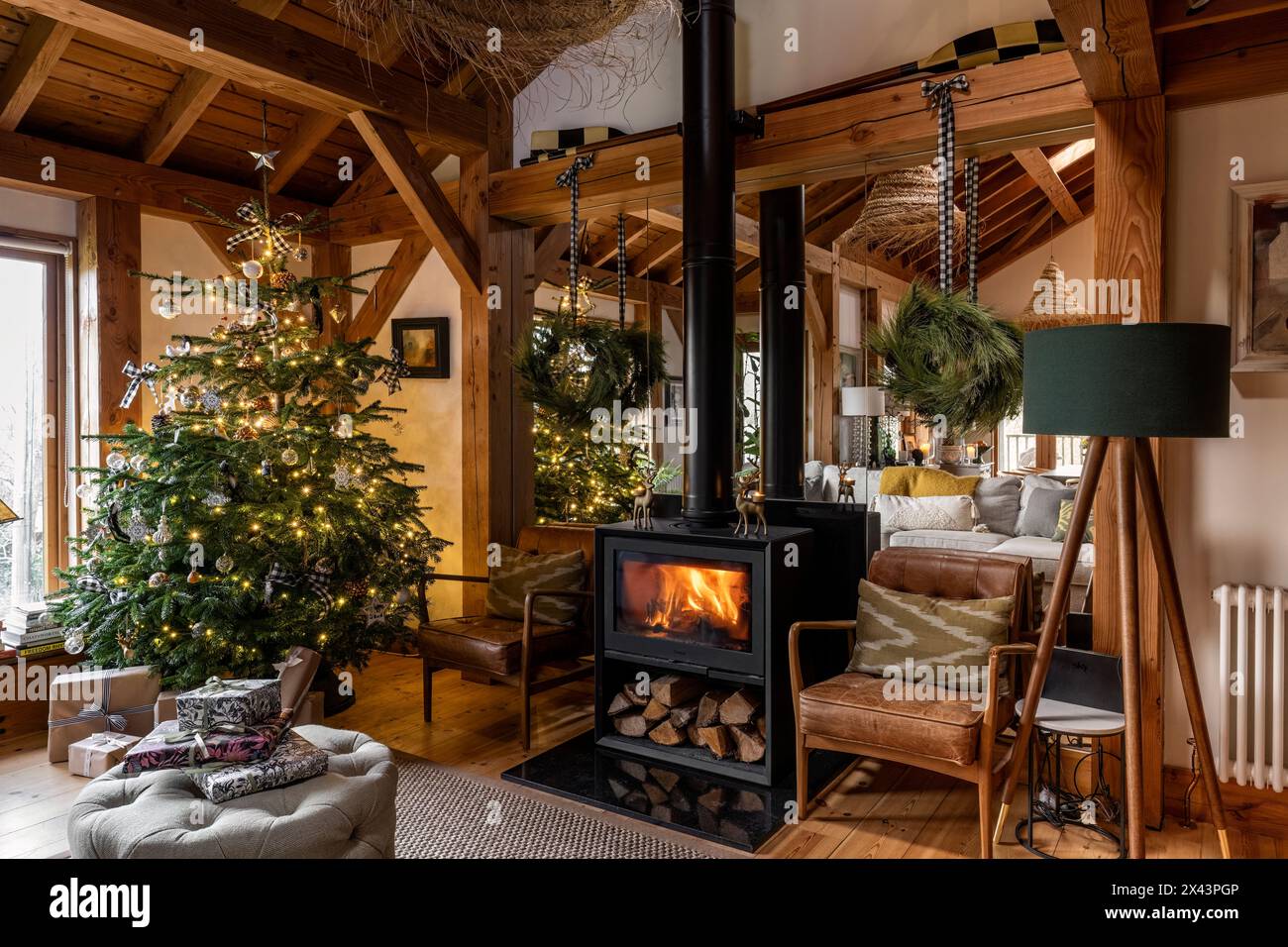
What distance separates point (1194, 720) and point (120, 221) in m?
5.39

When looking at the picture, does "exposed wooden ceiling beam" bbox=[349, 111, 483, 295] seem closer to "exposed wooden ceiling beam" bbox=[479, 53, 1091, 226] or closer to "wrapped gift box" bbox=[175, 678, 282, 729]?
"exposed wooden ceiling beam" bbox=[479, 53, 1091, 226]

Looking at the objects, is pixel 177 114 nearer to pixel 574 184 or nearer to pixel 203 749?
pixel 574 184

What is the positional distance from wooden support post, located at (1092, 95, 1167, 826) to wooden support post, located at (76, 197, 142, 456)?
4757mm

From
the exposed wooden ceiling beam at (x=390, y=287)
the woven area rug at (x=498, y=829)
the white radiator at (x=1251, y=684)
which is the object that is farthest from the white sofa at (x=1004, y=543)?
the exposed wooden ceiling beam at (x=390, y=287)

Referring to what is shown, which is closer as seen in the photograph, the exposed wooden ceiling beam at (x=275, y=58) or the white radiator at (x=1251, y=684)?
the white radiator at (x=1251, y=684)

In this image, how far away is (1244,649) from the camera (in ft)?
9.03

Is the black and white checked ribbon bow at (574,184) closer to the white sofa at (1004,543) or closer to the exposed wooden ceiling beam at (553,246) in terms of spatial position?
the exposed wooden ceiling beam at (553,246)

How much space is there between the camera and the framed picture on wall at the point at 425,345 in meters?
5.23

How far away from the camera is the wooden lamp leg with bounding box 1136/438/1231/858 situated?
7.48 feet

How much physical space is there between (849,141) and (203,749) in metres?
3.33

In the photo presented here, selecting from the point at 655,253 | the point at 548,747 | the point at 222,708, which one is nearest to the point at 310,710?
the point at 548,747

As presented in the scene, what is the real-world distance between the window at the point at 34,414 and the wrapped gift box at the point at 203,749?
2.79 metres

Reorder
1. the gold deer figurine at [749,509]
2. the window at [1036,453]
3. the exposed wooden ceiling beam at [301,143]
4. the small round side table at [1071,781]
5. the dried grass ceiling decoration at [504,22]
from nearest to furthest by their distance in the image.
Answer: the dried grass ceiling decoration at [504,22], the small round side table at [1071,781], the gold deer figurine at [749,509], the exposed wooden ceiling beam at [301,143], the window at [1036,453]
